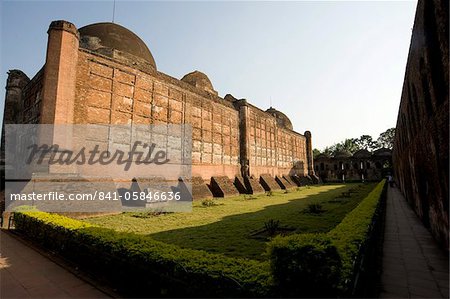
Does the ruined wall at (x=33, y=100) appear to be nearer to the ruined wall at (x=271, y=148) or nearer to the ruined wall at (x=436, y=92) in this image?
the ruined wall at (x=436, y=92)

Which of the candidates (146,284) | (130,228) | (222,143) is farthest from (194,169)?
(146,284)

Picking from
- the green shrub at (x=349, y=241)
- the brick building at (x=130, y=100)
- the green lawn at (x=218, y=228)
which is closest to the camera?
the green shrub at (x=349, y=241)

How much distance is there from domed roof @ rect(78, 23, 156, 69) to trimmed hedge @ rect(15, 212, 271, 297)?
16.7 meters

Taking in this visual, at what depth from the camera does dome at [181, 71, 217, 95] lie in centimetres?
2698

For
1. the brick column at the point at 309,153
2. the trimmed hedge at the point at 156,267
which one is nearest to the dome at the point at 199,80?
the trimmed hedge at the point at 156,267

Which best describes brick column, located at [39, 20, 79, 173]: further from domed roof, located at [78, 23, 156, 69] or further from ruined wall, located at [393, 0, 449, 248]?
ruined wall, located at [393, 0, 449, 248]

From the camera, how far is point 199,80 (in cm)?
2734

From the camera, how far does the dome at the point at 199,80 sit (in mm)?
26984

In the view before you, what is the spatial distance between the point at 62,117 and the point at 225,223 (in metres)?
10.0

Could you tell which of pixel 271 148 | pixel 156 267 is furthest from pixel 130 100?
pixel 271 148

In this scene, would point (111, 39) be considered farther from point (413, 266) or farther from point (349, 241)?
point (413, 266)

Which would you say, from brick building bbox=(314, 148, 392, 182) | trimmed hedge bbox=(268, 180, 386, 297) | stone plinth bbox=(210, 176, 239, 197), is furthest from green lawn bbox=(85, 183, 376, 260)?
brick building bbox=(314, 148, 392, 182)

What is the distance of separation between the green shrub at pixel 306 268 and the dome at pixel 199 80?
83.0 ft

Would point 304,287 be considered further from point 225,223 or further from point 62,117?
point 62,117
